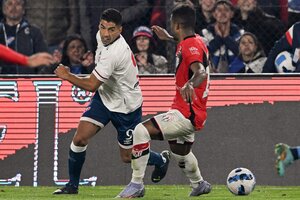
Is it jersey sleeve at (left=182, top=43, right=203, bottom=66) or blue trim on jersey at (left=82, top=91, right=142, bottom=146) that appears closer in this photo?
jersey sleeve at (left=182, top=43, right=203, bottom=66)

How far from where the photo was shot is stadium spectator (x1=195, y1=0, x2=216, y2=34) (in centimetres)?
1568

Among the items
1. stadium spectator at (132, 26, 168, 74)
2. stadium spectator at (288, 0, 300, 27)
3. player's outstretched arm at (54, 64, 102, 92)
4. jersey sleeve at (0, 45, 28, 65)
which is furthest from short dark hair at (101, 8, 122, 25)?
stadium spectator at (288, 0, 300, 27)

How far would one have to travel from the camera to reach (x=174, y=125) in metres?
11.9

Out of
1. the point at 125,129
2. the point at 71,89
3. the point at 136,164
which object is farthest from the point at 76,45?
the point at 136,164

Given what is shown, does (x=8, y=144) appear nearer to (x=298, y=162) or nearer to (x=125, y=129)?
(x=125, y=129)

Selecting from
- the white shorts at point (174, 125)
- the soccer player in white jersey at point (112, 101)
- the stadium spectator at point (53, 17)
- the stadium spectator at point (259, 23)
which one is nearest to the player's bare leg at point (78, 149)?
the soccer player in white jersey at point (112, 101)

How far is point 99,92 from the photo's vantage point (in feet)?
42.8

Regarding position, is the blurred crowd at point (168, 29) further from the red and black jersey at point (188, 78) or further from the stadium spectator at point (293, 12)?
the red and black jersey at point (188, 78)

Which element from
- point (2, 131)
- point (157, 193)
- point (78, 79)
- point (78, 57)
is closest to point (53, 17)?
point (78, 57)

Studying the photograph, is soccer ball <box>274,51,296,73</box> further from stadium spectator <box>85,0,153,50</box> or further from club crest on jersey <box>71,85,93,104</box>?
club crest on jersey <box>71,85,93,104</box>

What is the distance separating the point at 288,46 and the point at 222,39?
0.98 m

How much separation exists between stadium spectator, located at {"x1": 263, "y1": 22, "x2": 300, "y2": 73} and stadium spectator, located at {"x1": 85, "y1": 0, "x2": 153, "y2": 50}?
1918 mm

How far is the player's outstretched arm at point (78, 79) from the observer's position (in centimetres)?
1193

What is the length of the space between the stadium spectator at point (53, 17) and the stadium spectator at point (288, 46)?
2961mm
